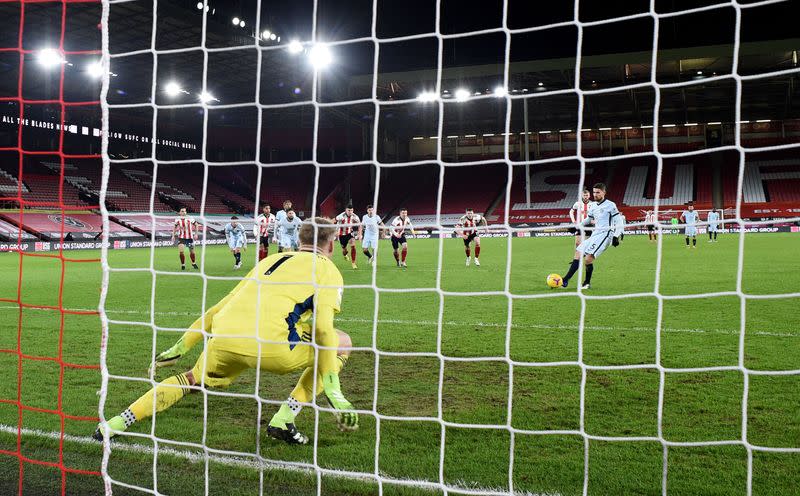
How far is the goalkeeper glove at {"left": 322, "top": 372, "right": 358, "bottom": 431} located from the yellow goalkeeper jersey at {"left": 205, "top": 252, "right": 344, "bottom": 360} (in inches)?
6.1

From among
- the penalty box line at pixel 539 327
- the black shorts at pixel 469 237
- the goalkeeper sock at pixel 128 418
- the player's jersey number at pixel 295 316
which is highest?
the black shorts at pixel 469 237

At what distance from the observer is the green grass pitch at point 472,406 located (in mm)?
2836

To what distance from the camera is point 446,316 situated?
291 inches

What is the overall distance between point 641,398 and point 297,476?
7.66 ft

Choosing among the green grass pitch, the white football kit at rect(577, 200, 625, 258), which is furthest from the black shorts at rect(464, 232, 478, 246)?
the green grass pitch

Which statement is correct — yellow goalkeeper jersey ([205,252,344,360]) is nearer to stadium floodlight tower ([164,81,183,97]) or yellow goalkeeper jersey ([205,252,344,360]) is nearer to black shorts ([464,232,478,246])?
black shorts ([464,232,478,246])

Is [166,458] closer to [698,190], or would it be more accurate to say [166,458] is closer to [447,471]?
[447,471]

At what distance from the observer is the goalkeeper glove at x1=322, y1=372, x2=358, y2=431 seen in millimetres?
2973

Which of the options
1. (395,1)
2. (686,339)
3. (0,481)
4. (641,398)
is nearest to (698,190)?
(395,1)

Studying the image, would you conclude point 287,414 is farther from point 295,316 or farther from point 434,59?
point 434,59

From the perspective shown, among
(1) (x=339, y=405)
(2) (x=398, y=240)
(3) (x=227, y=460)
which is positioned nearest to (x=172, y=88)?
(2) (x=398, y=240)

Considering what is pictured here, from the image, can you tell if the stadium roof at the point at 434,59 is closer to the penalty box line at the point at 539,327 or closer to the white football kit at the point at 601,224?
the white football kit at the point at 601,224

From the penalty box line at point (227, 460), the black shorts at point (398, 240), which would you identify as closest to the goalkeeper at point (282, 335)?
the penalty box line at point (227, 460)

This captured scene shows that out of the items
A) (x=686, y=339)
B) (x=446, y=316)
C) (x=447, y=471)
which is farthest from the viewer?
(x=446, y=316)
